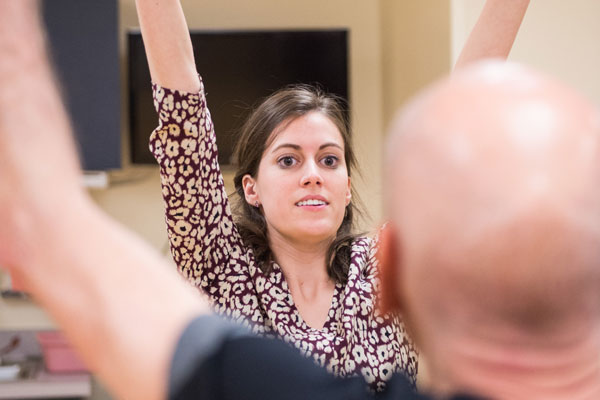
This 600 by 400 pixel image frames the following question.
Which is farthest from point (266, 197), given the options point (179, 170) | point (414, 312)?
point (414, 312)

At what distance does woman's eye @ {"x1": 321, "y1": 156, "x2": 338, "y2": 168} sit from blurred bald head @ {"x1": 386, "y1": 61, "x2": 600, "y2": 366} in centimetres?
99

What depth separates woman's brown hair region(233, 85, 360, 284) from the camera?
4.42 ft

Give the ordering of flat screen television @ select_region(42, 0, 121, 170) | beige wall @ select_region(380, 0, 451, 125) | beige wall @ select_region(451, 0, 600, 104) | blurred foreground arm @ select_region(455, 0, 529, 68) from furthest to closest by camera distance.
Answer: flat screen television @ select_region(42, 0, 121, 170), beige wall @ select_region(380, 0, 451, 125), beige wall @ select_region(451, 0, 600, 104), blurred foreground arm @ select_region(455, 0, 529, 68)

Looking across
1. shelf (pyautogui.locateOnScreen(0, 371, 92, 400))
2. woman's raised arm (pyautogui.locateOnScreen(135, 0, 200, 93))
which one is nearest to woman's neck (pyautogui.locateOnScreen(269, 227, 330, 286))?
woman's raised arm (pyautogui.locateOnScreen(135, 0, 200, 93))

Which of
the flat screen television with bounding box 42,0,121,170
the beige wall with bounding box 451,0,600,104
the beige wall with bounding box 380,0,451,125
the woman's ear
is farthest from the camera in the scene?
the flat screen television with bounding box 42,0,121,170

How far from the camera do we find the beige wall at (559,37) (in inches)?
104

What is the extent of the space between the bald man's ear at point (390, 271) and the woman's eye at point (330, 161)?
95 cm

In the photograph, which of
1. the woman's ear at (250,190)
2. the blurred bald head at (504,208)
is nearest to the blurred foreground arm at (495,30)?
the woman's ear at (250,190)

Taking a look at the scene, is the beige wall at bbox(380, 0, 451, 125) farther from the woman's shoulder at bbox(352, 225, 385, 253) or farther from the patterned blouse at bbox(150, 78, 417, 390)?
the patterned blouse at bbox(150, 78, 417, 390)

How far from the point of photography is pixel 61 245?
38cm

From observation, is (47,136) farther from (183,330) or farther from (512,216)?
(512,216)

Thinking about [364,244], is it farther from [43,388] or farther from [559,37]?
[43,388]

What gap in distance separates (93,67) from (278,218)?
212 cm

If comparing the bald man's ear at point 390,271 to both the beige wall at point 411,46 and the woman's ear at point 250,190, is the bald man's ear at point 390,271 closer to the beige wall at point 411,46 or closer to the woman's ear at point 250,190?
the woman's ear at point 250,190
